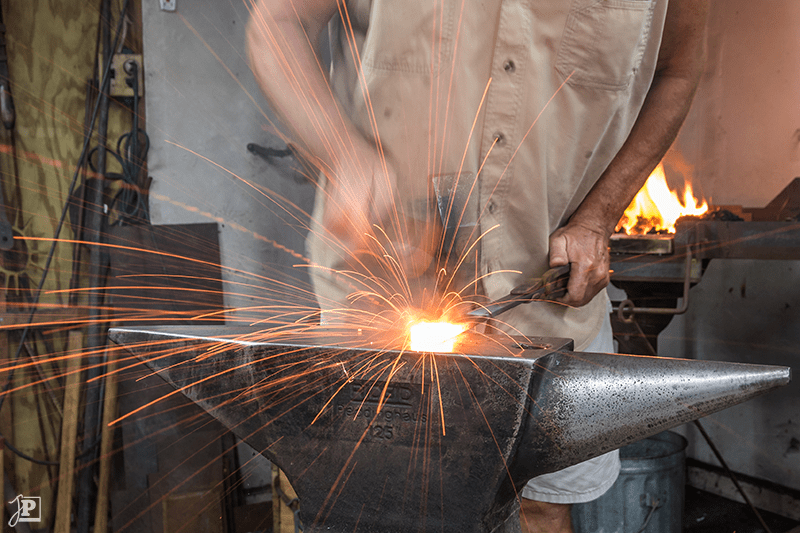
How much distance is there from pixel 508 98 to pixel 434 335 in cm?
53

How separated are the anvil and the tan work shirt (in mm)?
413

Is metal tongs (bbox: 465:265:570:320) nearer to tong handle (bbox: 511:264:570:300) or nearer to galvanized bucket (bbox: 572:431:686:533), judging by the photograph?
tong handle (bbox: 511:264:570:300)

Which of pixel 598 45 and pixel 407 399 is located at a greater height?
pixel 598 45

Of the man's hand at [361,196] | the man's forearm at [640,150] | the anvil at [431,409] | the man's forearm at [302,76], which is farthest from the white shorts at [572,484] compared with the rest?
the man's forearm at [302,76]

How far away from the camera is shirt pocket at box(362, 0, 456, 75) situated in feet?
3.44

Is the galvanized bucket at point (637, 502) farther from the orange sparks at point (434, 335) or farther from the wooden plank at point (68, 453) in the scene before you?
the wooden plank at point (68, 453)

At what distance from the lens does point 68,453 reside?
197 centimetres

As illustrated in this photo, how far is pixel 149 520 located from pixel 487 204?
1.78 m

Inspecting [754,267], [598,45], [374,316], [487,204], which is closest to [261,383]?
[374,316]

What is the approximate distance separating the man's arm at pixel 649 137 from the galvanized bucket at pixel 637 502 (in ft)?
3.27

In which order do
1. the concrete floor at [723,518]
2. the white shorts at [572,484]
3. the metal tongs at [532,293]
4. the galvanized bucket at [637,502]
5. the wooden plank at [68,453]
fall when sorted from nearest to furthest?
1. the metal tongs at [532,293]
2. the white shorts at [572,484]
3. the galvanized bucket at [637,502]
4. the wooden plank at [68,453]
5. the concrete floor at [723,518]

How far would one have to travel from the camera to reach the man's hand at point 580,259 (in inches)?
43.3

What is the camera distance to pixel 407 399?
2.26ft

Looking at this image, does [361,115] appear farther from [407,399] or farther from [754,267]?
[754,267]
